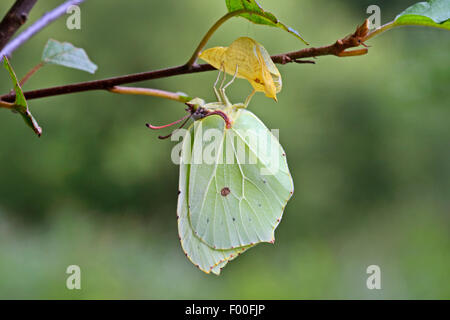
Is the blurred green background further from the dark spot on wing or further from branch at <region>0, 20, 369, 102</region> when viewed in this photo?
branch at <region>0, 20, 369, 102</region>

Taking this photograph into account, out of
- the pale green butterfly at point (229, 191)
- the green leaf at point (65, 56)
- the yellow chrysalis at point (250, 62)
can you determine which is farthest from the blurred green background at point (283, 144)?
the yellow chrysalis at point (250, 62)

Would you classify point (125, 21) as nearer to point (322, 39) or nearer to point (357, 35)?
point (322, 39)

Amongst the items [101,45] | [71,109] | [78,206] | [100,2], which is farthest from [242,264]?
[100,2]

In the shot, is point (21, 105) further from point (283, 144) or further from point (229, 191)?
point (283, 144)

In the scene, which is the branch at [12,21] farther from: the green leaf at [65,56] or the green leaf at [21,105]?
the green leaf at [65,56]

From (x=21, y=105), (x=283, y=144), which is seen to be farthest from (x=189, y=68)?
(x=283, y=144)

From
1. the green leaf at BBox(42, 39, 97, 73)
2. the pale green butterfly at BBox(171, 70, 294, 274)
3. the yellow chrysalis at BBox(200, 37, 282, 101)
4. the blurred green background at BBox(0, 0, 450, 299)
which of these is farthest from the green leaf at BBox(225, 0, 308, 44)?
the blurred green background at BBox(0, 0, 450, 299)

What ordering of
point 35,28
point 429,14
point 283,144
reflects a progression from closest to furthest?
point 429,14 → point 35,28 → point 283,144

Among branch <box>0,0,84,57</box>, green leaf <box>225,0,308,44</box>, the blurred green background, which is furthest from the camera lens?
the blurred green background
